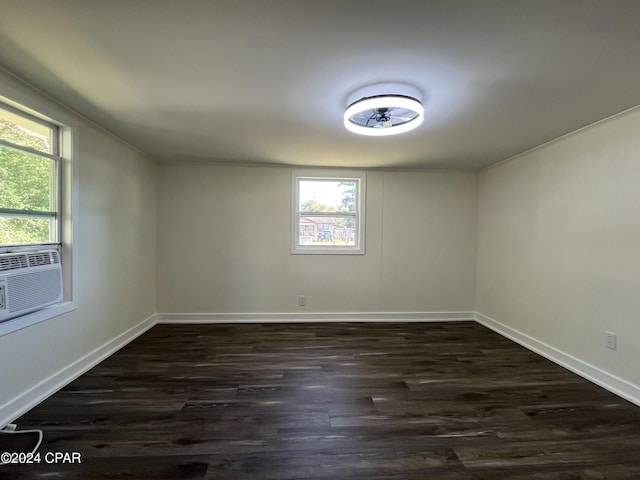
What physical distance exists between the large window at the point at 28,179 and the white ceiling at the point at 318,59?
30cm

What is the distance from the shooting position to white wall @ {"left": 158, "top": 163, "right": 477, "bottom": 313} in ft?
13.0

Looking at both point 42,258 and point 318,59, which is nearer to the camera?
point 318,59

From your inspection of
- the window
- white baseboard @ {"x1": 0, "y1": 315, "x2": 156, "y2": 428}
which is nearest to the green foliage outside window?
white baseboard @ {"x1": 0, "y1": 315, "x2": 156, "y2": 428}

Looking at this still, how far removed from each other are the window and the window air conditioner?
2.51 meters

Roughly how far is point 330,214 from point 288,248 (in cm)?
76

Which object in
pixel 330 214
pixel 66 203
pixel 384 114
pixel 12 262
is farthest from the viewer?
pixel 330 214

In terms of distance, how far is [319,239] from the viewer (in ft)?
13.8

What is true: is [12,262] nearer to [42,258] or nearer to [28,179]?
[42,258]

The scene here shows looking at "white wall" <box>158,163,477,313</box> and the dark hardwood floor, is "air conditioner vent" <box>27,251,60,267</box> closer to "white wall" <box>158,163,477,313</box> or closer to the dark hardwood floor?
the dark hardwood floor

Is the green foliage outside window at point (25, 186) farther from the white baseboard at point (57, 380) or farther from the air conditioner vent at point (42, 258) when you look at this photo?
the white baseboard at point (57, 380)

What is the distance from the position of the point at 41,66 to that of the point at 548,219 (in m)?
4.25

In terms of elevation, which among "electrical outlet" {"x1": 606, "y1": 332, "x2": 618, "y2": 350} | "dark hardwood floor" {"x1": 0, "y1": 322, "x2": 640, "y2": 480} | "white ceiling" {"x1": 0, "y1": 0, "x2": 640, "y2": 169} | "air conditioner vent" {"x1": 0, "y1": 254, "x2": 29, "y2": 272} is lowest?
"dark hardwood floor" {"x1": 0, "y1": 322, "x2": 640, "y2": 480}

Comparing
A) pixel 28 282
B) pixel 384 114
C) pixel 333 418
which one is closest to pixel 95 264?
pixel 28 282

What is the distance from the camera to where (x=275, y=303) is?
161 inches
